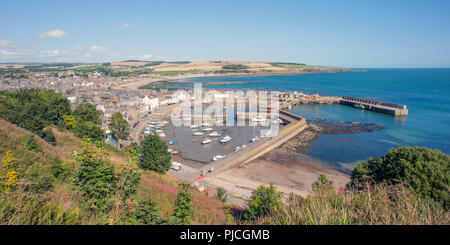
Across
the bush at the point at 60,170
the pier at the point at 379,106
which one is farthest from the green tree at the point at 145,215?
the pier at the point at 379,106

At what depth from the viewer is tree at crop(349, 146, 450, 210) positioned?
817 cm

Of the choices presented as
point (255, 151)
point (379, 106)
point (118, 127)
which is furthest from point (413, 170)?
point (379, 106)

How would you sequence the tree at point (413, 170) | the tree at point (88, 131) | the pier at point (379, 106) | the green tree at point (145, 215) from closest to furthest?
the green tree at point (145, 215), the tree at point (413, 170), the tree at point (88, 131), the pier at point (379, 106)

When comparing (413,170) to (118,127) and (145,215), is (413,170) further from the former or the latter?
(118,127)

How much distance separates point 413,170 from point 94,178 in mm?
10954

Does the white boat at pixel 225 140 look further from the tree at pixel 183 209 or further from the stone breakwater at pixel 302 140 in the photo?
the tree at pixel 183 209

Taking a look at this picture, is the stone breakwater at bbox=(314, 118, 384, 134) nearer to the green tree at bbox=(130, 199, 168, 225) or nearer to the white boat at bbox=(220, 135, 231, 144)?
the white boat at bbox=(220, 135, 231, 144)

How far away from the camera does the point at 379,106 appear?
139 ft

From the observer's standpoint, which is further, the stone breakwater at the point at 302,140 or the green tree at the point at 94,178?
the stone breakwater at the point at 302,140

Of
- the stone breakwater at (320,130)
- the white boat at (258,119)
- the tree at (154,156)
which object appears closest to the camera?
the tree at (154,156)

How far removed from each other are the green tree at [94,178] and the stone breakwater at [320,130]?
2038cm

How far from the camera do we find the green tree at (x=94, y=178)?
3976 millimetres

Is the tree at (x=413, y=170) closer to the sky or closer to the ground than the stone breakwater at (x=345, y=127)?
closer to the sky
